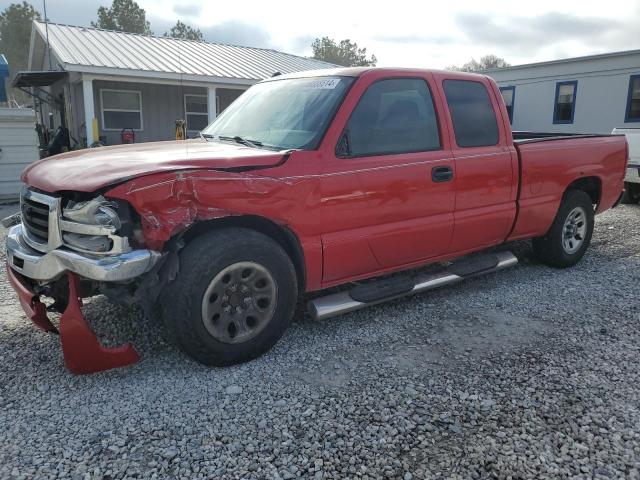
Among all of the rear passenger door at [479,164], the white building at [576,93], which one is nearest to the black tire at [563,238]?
the rear passenger door at [479,164]

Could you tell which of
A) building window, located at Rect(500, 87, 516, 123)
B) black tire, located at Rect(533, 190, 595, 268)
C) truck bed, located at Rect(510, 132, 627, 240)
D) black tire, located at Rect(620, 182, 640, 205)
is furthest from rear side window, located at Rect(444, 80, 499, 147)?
building window, located at Rect(500, 87, 516, 123)

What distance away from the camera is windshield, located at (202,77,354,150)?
3707 millimetres

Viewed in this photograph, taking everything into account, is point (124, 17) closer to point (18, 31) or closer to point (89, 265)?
point (18, 31)

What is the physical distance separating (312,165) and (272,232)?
0.52m

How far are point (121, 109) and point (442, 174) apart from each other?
548 inches

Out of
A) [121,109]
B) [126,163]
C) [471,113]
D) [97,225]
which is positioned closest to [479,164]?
[471,113]

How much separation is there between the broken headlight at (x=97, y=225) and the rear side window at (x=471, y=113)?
2792mm

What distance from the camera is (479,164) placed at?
175 inches

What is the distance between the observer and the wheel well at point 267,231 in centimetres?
324

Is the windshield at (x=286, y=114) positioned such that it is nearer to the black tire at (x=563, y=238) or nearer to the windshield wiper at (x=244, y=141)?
the windshield wiper at (x=244, y=141)

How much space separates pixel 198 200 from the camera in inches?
121

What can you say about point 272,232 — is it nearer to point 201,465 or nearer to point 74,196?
point 74,196

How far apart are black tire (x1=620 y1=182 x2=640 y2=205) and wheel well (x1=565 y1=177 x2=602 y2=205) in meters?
5.21

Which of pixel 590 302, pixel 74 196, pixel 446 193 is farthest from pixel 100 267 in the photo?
pixel 590 302
